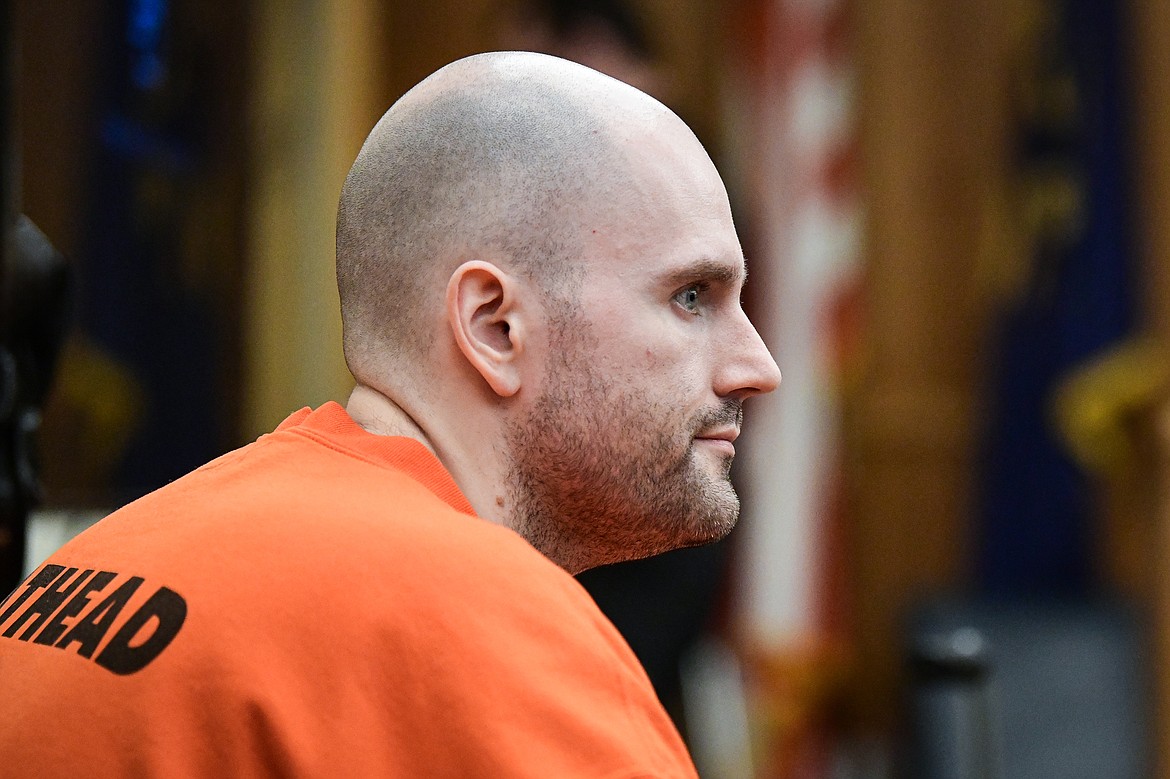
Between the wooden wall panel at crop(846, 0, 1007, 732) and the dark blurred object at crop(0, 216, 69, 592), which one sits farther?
the wooden wall panel at crop(846, 0, 1007, 732)

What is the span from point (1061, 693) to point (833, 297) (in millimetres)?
1246

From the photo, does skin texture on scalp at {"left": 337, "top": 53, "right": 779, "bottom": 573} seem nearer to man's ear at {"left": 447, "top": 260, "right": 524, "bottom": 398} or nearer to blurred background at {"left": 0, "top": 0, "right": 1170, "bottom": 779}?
man's ear at {"left": 447, "top": 260, "right": 524, "bottom": 398}

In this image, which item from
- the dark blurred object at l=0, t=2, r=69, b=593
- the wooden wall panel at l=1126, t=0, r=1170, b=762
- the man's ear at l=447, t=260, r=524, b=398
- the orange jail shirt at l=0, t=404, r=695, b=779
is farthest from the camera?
the wooden wall panel at l=1126, t=0, r=1170, b=762

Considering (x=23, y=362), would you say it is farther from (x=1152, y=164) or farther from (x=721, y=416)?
(x=1152, y=164)

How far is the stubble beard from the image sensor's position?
1038mm

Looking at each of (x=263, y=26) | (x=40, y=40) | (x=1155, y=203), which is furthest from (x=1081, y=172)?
Result: (x=40, y=40)

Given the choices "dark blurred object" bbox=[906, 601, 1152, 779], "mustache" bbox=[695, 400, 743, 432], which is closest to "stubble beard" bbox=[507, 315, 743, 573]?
"mustache" bbox=[695, 400, 743, 432]

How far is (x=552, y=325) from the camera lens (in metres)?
1.03

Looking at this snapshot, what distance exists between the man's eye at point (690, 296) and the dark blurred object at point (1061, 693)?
6.72ft

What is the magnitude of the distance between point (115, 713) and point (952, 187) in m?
3.50

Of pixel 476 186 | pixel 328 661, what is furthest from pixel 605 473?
pixel 328 661

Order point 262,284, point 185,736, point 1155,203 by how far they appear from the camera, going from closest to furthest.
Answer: point 185,736, point 262,284, point 1155,203

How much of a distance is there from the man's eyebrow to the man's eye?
0.01m

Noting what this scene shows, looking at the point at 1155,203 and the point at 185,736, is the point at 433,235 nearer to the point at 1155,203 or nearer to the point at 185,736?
the point at 185,736
